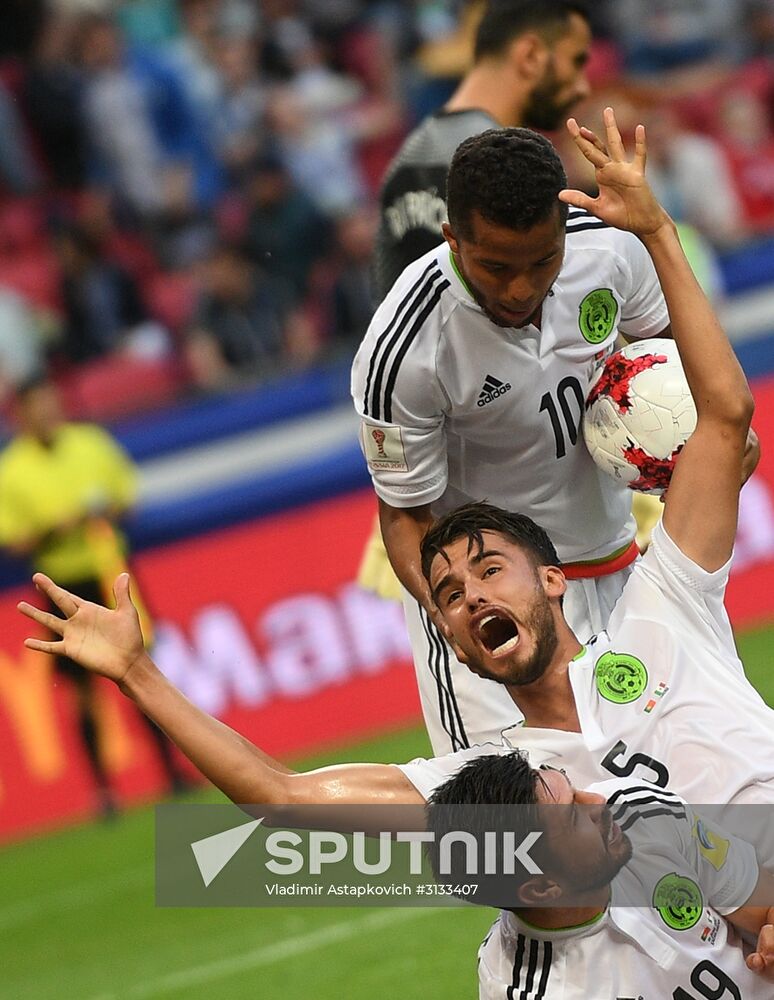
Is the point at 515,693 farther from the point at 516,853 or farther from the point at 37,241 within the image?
the point at 37,241

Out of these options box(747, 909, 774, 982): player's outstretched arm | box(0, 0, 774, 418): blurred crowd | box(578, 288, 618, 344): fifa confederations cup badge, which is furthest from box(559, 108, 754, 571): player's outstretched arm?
box(0, 0, 774, 418): blurred crowd

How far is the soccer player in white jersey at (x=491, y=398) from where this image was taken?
15.3 ft

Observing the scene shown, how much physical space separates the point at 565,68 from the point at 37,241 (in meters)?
8.21

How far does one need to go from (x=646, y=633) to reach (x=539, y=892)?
811mm

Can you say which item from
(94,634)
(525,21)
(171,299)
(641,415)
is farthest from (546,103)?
(171,299)

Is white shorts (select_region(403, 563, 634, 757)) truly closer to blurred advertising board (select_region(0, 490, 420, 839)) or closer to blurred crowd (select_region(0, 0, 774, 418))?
blurred advertising board (select_region(0, 490, 420, 839))

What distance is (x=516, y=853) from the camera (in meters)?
3.52

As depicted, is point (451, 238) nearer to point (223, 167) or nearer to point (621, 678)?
point (621, 678)

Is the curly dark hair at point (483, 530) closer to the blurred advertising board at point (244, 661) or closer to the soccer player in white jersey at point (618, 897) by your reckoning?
the soccer player in white jersey at point (618, 897)

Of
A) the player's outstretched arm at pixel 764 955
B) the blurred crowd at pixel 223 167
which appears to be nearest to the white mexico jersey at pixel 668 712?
the player's outstretched arm at pixel 764 955

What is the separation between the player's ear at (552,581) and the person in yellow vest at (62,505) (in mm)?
6446

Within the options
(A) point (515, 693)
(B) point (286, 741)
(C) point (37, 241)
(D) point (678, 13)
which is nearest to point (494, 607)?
(A) point (515, 693)

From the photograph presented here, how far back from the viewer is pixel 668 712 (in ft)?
13.4

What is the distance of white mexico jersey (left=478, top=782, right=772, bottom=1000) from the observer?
144 inches
